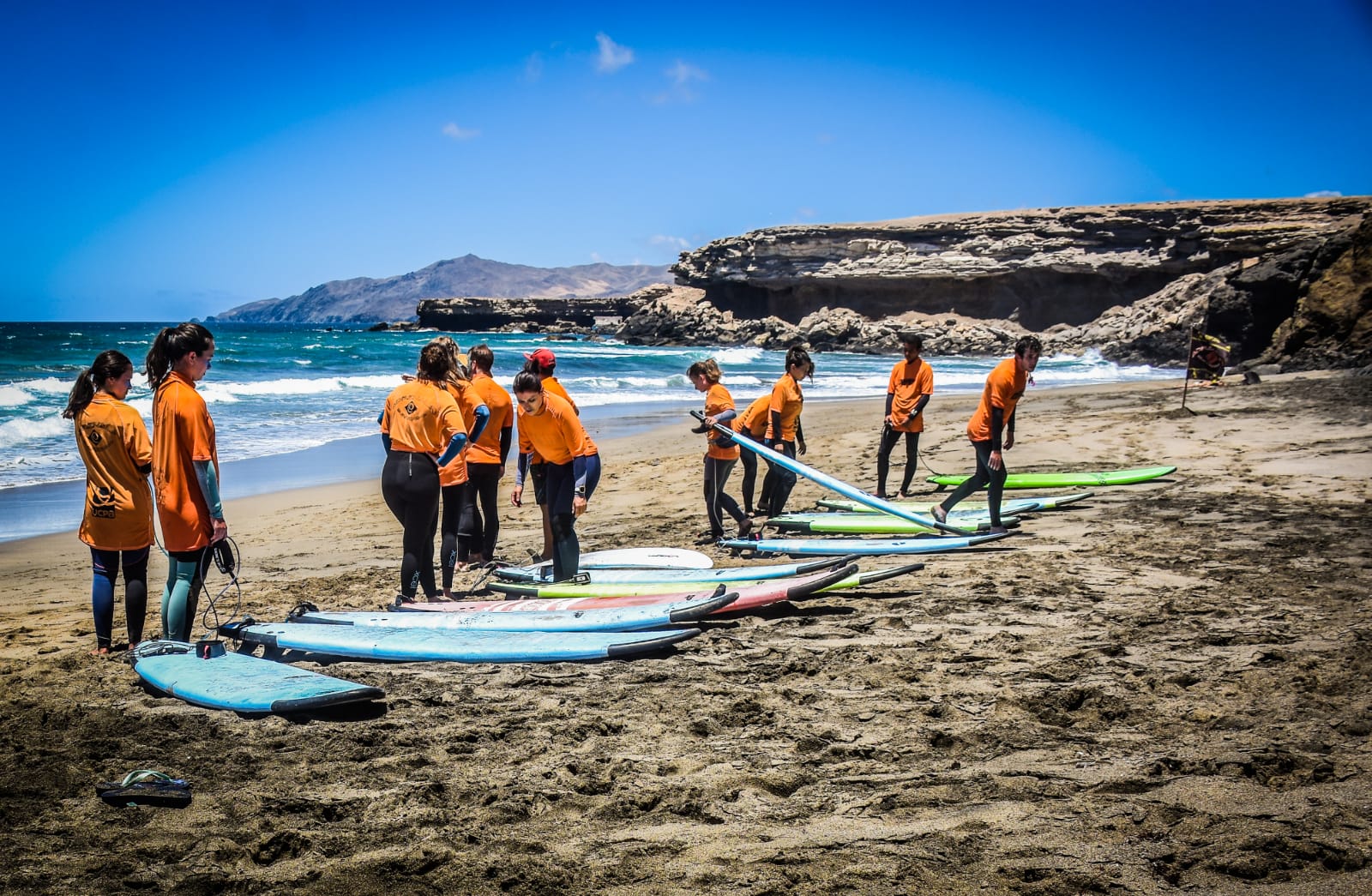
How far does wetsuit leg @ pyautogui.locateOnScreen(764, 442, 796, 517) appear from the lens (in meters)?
7.78

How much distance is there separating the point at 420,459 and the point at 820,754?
2.97 metres

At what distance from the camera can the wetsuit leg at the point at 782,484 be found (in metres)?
7.78

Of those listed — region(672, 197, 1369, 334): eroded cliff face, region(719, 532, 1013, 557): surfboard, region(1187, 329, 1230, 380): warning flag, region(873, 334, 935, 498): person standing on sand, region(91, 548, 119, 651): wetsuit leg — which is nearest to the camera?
region(91, 548, 119, 651): wetsuit leg

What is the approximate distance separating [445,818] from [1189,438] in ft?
36.0

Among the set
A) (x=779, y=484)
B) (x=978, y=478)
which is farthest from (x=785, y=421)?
(x=978, y=478)

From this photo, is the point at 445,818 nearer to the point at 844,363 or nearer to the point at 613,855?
the point at 613,855

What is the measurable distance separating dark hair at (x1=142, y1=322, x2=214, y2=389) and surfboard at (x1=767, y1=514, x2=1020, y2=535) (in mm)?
4724

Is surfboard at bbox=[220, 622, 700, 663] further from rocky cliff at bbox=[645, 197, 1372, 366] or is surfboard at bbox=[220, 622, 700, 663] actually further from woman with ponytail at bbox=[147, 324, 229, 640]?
rocky cliff at bbox=[645, 197, 1372, 366]

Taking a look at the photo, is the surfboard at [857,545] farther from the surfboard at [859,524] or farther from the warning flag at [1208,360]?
the warning flag at [1208,360]

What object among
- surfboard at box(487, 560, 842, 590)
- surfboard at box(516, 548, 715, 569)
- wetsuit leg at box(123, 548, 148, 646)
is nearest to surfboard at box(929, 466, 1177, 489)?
surfboard at box(487, 560, 842, 590)

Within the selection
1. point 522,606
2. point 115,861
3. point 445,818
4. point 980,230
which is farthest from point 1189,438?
point 980,230

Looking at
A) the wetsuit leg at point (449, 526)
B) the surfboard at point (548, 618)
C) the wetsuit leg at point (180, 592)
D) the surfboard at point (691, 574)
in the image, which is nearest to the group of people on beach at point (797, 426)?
the surfboard at point (691, 574)

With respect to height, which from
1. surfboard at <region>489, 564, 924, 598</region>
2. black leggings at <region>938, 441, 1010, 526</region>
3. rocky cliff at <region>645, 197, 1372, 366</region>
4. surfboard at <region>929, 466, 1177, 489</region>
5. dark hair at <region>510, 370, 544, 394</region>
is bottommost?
surfboard at <region>489, 564, 924, 598</region>

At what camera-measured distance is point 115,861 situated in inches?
99.8
